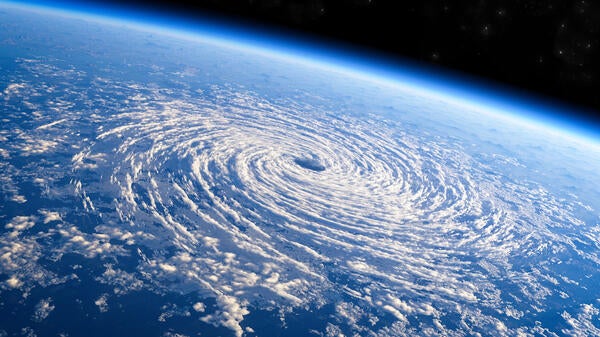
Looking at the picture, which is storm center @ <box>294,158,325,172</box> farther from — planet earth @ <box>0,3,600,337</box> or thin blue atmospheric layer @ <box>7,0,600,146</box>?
thin blue atmospheric layer @ <box>7,0,600,146</box>

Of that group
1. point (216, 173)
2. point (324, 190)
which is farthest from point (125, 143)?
point (324, 190)

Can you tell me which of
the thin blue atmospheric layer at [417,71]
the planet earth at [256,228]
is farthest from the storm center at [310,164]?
the thin blue atmospheric layer at [417,71]

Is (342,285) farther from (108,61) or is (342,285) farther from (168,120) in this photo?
(108,61)

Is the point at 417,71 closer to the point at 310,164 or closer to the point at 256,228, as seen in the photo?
the point at 310,164

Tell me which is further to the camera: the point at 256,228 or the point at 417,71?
the point at 417,71

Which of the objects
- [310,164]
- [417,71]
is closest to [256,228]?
[310,164]

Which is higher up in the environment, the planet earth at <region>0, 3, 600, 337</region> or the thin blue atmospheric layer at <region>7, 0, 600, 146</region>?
the thin blue atmospheric layer at <region>7, 0, 600, 146</region>

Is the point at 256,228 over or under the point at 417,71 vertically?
under

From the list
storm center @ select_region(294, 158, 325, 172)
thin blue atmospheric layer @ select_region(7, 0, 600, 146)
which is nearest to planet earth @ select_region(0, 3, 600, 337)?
storm center @ select_region(294, 158, 325, 172)
